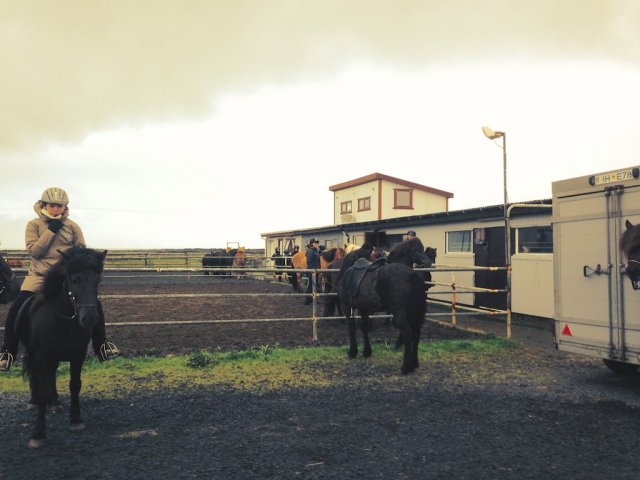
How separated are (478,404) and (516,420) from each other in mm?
613

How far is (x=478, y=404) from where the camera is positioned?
18.8 feet

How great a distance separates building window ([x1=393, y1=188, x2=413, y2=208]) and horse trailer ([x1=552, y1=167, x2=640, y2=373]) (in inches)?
922

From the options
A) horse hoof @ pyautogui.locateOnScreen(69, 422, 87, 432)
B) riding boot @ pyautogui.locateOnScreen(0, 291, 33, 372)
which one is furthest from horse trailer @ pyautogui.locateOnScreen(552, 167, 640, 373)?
riding boot @ pyautogui.locateOnScreen(0, 291, 33, 372)

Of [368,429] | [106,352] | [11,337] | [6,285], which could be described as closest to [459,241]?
[368,429]

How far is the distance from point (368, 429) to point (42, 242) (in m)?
4.11

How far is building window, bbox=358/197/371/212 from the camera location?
31.5 m

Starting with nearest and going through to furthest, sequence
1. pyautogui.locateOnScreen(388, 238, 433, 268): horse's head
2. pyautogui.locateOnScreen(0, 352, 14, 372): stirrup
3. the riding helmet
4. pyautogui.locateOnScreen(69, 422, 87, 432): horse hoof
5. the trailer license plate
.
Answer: pyautogui.locateOnScreen(69, 422, 87, 432): horse hoof
the riding helmet
pyautogui.locateOnScreen(0, 352, 14, 372): stirrup
the trailer license plate
pyautogui.locateOnScreen(388, 238, 433, 268): horse's head

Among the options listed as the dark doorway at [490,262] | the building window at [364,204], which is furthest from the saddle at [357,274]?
the building window at [364,204]

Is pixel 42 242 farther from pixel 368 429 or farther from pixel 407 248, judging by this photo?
pixel 407 248

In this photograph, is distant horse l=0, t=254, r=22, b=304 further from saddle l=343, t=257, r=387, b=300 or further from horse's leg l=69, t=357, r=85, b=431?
saddle l=343, t=257, r=387, b=300

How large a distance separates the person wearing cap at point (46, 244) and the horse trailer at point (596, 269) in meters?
6.46

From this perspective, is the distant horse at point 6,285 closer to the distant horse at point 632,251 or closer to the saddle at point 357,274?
the saddle at point 357,274

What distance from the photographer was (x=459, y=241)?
55.3ft

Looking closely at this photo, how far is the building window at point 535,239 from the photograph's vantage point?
1305 cm
